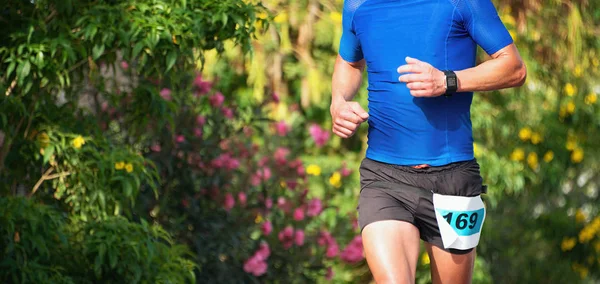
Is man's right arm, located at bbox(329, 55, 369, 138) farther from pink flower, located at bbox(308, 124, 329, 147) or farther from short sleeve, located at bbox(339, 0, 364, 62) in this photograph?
pink flower, located at bbox(308, 124, 329, 147)

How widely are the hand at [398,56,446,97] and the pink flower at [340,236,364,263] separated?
3.93 metres

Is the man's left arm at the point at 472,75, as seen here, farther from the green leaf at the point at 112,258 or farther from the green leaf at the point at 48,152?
the green leaf at the point at 48,152

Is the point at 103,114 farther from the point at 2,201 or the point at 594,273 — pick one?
the point at 594,273

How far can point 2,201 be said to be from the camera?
491cm

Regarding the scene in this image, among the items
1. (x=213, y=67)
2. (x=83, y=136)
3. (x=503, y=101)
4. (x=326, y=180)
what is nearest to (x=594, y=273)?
(x=503, y=101)

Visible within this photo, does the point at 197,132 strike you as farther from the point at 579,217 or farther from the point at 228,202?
the point at 579,217

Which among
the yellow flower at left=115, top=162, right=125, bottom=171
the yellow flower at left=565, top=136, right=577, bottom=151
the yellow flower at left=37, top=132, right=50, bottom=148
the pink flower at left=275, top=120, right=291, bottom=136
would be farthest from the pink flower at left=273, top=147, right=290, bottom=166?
the yellow flower at left=565, top=136, right=577, bottom=151

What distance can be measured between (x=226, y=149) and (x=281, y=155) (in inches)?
25.6

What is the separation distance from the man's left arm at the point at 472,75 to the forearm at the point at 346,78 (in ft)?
1.70

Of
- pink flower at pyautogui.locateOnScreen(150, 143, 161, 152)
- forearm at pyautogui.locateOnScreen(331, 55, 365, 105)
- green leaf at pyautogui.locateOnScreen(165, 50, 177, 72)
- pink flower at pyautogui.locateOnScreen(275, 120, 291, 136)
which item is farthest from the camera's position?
pink flower at pyautogui.locateOnScreen(275, 120, 291, 136)

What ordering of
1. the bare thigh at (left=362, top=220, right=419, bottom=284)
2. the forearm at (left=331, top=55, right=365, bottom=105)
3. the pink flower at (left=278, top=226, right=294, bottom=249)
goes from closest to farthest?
1. the bare thigh at (left=362, top=220, right=419, bottom=284)
2. the forearm at (left=331, top=55, right=365, bottom=105)
3. the pink flower at (left=278, top=226, right=294, bottom=249)

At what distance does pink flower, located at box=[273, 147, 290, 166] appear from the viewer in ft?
24.2

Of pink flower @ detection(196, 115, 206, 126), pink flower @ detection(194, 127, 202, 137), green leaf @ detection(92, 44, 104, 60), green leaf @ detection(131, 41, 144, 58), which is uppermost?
green leaf @ detection(131, 41, 144, 58)

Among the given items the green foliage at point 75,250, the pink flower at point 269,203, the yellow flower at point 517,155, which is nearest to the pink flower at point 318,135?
the pink flower at point 269,203
